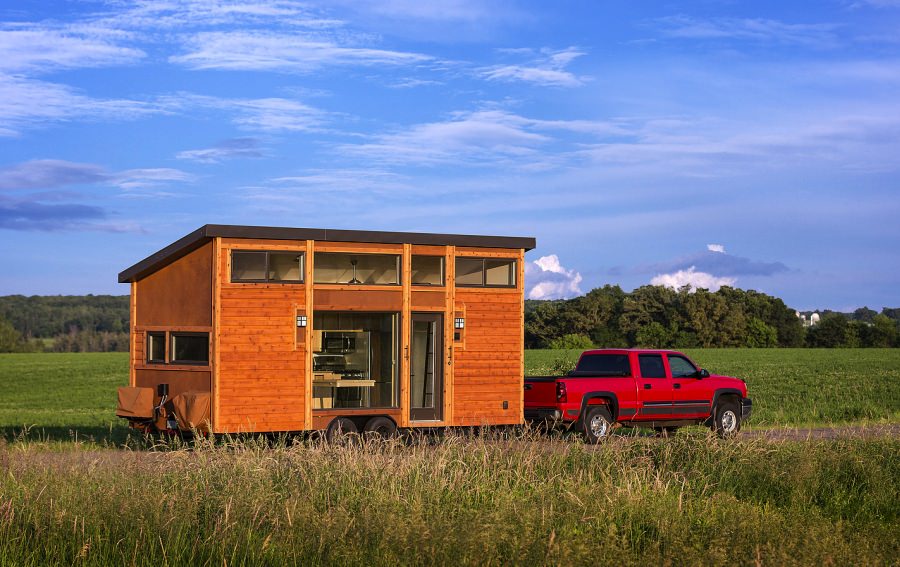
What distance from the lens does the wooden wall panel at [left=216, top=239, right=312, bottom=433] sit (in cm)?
1656

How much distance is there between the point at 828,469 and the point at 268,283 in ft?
28.1

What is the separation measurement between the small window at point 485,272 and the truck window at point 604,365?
296 centimetres

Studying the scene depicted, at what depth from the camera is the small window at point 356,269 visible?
57.5 ft

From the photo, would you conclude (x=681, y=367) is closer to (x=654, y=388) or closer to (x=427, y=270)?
(x=654, y=388)

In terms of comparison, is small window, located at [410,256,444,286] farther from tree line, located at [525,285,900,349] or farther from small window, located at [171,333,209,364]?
tree line, located at [525,285,900,349]

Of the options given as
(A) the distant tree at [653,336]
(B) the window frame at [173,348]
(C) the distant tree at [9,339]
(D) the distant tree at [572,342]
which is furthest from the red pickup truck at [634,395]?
(C) the distant tree at [9,339]

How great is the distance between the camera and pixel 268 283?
1694 cm

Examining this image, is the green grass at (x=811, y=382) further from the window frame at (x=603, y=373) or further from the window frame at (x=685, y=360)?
the window frame at (x=603, y=373)

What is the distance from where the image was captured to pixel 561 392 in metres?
19.2

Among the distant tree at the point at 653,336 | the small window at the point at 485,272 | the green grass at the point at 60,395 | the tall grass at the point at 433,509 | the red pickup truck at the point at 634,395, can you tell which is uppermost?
the small window at the point at 485,272

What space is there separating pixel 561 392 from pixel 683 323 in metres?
68.0

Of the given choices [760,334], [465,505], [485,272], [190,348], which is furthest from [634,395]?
[760,334]

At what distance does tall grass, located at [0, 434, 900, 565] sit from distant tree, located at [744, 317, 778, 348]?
3072 inches

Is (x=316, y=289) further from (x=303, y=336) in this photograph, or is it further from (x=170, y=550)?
(x=170, y=550)
